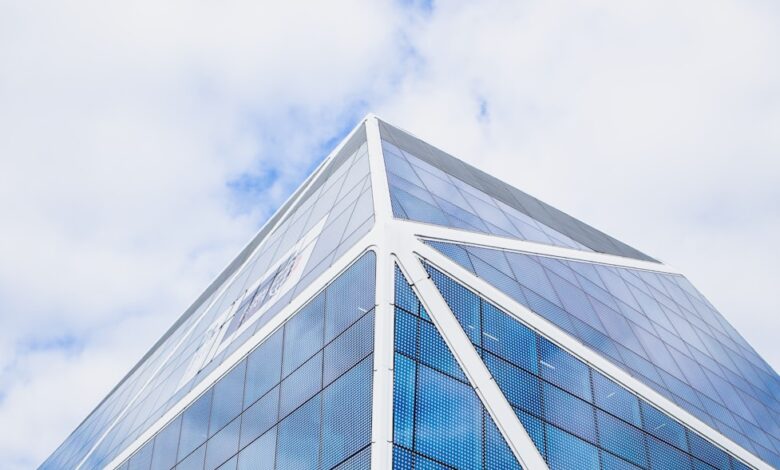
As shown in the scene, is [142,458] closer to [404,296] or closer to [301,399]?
[301,399]

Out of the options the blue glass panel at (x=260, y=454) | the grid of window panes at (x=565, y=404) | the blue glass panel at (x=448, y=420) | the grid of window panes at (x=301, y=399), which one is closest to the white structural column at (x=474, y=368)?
the grid of window panes at (x=565, y=404)

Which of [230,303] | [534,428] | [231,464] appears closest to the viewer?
[534,428]

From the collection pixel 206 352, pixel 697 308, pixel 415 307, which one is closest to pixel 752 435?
pixel 697 308

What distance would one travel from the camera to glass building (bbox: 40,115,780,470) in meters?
15.6

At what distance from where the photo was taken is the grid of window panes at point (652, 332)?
70.8ft

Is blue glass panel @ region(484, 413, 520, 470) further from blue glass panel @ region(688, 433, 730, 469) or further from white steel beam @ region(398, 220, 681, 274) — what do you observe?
blue glass panel @ region(688, 433, 730, 469)

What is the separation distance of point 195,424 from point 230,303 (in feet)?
27.0

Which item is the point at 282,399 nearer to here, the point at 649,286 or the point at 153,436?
the point at 153,436

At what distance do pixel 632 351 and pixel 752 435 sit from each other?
Answer: 6323 millimetres

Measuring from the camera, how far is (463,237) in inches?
829

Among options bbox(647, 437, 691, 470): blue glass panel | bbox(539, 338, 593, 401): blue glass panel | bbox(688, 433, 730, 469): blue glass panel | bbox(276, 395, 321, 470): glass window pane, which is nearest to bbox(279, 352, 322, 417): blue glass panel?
bbox(276, 395, 321, 470): glass window pane

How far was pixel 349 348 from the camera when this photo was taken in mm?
16484

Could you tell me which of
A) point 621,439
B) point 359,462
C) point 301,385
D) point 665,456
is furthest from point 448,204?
point 359,462

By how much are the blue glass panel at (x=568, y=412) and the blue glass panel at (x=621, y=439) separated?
1.31 ft
